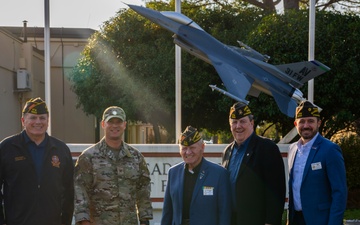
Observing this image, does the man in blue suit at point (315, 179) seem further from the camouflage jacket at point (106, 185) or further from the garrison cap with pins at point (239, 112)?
the camouflage jacket at point (106, 185)

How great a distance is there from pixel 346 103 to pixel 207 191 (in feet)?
28.1

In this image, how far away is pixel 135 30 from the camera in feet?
52.1

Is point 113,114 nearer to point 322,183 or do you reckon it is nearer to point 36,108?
point 36,108

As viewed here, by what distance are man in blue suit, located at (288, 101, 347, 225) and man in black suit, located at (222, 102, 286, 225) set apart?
17 centimetres

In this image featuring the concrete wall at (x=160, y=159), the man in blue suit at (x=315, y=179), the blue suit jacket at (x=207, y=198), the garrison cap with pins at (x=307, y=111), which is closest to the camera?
the blue suit jacket at (x=207, y=198)

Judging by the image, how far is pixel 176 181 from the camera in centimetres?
475

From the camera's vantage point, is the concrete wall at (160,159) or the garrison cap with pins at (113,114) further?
the concrete wall at (160,159)

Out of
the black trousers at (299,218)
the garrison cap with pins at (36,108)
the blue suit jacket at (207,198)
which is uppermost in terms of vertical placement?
the garrison cap with pins at (36,108)

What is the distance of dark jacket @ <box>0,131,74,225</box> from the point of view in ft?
15.6

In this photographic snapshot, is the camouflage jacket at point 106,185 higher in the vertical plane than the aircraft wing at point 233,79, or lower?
lower

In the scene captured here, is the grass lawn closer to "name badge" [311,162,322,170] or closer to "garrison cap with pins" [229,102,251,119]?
"name badge" [311,162,322,170]

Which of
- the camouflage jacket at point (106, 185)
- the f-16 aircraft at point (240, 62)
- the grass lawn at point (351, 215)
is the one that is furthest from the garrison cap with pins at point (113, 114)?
the grass lawn at point (351, 215)

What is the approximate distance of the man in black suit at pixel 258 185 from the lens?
15.9ft

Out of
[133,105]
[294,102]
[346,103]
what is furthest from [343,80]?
[133,105]
